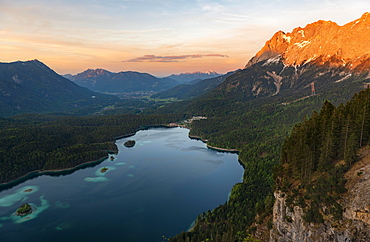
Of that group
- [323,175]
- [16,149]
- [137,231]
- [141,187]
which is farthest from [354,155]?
[16,149]

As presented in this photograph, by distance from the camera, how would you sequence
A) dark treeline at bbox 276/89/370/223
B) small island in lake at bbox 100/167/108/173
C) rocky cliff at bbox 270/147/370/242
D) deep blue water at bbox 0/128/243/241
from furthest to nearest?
small island in lake at bbox 100/167/108/173 < deep blue water at bbox 0/128/243/241 < dark treeline at bbox 276/89/370/223 < rocky cliff at bbox 270/147/370/242

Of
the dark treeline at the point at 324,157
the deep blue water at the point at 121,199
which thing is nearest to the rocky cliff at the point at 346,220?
the dark treeline at the point at 324,157

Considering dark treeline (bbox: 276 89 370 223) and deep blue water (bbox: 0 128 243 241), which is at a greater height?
dark treeline (bbox: 276 89 370 223)

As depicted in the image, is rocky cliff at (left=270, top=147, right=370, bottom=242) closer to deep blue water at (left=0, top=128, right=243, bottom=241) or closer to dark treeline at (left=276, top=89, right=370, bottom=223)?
dark treeline at (left=276, top=89, right=370, bottom=223)

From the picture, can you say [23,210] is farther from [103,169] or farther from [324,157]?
[324,157]

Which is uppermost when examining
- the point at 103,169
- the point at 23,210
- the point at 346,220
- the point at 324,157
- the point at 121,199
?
the point at 324,157

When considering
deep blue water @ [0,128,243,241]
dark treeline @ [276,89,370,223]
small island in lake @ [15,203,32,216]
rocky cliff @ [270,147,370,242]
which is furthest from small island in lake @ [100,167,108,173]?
rocky cliff @ [270,147,370,242]

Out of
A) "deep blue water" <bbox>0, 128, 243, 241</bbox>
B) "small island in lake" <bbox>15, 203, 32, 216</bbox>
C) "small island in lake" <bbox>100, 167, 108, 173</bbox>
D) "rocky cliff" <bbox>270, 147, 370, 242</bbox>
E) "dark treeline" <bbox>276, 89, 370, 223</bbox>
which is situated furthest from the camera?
"small island in lake" <bbox>100, 167, 108, 173</bbox>

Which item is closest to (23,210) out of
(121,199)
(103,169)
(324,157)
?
(121,199)
